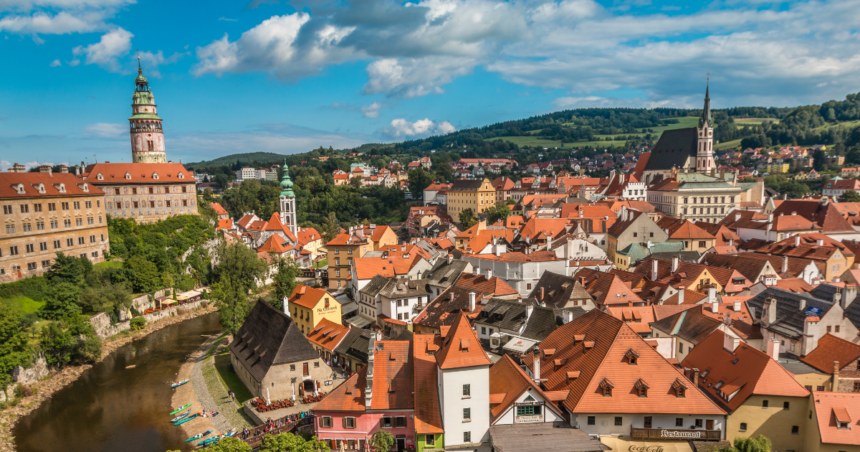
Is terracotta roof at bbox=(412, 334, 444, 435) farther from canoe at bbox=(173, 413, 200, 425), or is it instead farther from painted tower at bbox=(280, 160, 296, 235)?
painted tower at bbox=(280, 160, 296, 235)

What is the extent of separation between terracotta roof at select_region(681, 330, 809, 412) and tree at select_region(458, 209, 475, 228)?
69918 mm

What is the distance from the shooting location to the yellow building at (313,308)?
42.8m

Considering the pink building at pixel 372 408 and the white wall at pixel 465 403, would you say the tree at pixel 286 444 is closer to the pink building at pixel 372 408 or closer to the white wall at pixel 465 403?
the pink building at pixel 372 408

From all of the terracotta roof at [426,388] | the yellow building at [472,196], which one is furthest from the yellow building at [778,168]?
the terracotta roof at [426,388]

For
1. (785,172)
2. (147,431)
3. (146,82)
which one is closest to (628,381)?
(147,431)

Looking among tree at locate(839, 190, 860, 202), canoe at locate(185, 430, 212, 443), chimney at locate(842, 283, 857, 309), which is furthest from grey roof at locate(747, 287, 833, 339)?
tree at locate(839, 190, 860, 202)

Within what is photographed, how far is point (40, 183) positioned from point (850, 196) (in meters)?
117

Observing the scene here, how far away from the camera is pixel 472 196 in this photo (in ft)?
344

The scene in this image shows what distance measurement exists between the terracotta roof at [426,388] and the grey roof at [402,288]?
1815 centimetres

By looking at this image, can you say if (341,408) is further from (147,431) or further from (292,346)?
(147,431)

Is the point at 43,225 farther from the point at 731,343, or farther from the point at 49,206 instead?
the point at 731,343

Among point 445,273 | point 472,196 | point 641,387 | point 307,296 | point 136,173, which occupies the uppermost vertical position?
point 136,173

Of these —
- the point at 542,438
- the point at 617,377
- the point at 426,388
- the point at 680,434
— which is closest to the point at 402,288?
the point at 426,388

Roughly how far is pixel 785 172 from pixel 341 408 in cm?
14767
